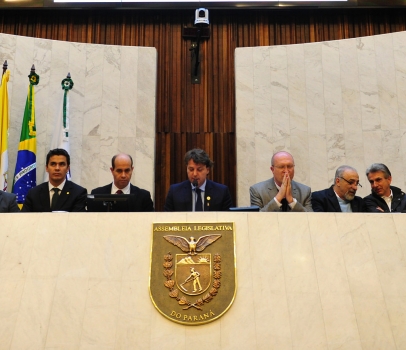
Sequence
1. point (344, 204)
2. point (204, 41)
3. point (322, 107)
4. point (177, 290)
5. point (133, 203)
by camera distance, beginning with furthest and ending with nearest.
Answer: point (204, 41) → point (322, 107) → point (344, 204) → point (133, 203) → point (177, 290)

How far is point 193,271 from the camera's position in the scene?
3084 millimetres

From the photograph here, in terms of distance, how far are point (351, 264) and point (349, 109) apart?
3.41 meters

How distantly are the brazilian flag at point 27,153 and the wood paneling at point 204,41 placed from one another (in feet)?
4.11

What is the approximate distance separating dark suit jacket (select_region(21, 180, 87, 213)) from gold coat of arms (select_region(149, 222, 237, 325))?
892 mm

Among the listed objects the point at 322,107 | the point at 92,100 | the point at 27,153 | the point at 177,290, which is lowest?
the point at 177,290

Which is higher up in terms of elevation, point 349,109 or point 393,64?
point 393,64

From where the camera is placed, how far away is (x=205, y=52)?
6.89 m

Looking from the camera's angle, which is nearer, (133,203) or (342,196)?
(133,203)

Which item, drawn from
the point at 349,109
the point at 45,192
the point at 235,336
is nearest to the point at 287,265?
the point at 235,336

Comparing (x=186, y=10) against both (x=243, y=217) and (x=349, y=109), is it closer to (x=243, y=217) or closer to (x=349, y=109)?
(x=349, y=109)

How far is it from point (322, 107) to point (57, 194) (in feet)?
11.3

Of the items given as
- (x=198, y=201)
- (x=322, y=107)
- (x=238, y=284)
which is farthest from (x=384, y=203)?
(x=322, y=107)

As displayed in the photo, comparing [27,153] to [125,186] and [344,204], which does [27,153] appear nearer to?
[125,186]

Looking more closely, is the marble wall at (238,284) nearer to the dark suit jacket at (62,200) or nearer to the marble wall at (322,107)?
the dark suit jacket at (62,200)
